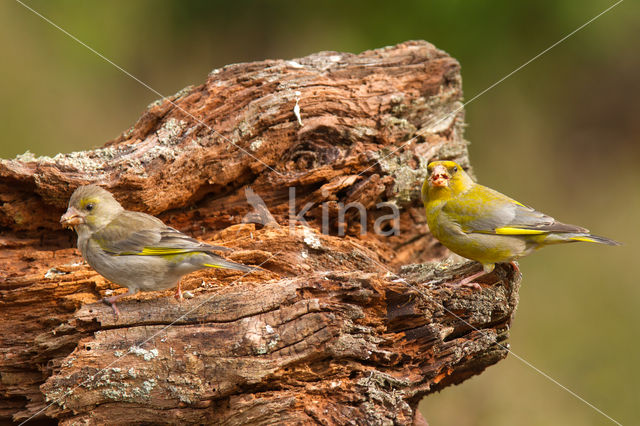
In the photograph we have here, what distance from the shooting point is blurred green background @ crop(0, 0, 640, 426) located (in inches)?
327

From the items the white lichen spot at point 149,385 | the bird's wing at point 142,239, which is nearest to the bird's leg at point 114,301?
the bird's wing at point 142,239

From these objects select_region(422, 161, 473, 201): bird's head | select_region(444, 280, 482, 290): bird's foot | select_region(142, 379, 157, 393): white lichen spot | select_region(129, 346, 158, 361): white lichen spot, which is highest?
select_region(422, 161, 473, 201): bird's head

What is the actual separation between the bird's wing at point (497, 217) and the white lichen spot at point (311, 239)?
1090 mm

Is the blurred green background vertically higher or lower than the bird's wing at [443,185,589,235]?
higher

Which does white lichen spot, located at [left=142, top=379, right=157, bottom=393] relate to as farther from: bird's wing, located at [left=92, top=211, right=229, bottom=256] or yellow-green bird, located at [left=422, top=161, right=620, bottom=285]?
yellow-green bird, located at [left=422, top=161, right=620, bottom=285]

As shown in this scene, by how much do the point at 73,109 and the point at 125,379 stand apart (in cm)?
572

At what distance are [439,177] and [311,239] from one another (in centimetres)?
120

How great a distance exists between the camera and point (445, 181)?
17.2 feet

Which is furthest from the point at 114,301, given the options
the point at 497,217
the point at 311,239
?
the point at 497,217

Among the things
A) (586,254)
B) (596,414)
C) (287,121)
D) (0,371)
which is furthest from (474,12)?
(0,371)

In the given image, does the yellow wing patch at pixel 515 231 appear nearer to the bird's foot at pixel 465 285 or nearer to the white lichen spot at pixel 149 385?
the bird's foot at pixel 465 285

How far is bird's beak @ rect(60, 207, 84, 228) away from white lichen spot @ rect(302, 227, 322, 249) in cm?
174

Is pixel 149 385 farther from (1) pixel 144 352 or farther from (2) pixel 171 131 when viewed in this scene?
(2) pixel 171 131

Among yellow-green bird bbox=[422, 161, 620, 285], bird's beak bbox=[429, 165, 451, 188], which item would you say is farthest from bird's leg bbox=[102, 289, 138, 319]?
bird's beak bbox=[429, 165, 451, 188]
